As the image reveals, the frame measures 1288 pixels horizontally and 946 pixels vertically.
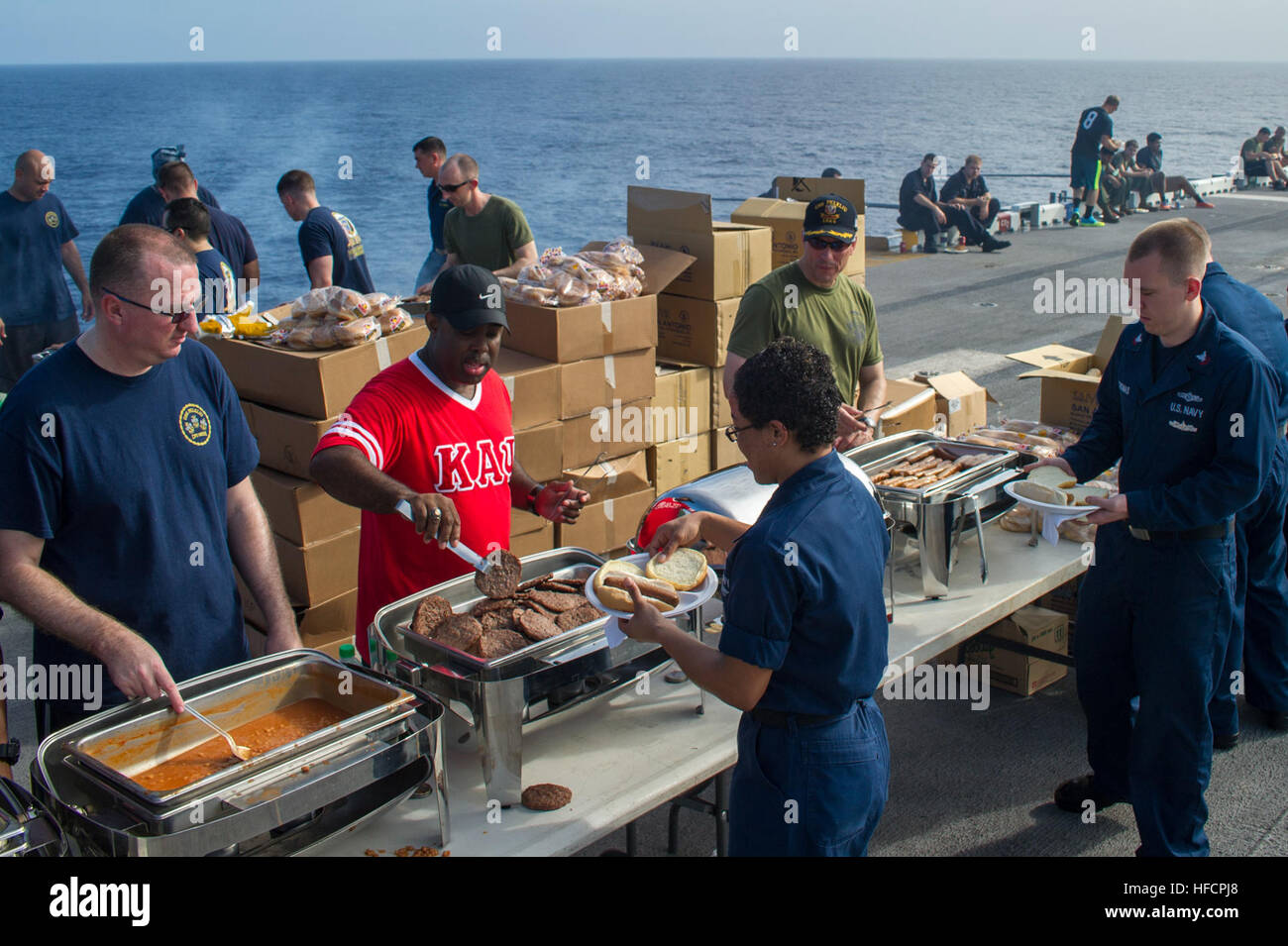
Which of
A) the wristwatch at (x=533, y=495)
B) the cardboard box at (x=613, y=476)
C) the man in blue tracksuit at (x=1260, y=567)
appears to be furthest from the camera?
the cardboard box at (x=613, y=476)

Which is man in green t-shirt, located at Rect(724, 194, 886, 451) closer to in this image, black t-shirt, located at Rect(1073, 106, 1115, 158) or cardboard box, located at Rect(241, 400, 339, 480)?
cardboard box, located at Rect(241, 400, 339, 480)

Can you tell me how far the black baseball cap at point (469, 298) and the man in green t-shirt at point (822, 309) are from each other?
1388 millimetres

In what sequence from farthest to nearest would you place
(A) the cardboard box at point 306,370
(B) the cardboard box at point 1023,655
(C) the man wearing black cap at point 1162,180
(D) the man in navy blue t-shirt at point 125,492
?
(C) the man wearing black cap at point 1162,180 → (B) the cardboard box at point 1023,655 → (A) the cardboard box at point 306,370 → (D) the man in navy blue t-shirt at point 125,492

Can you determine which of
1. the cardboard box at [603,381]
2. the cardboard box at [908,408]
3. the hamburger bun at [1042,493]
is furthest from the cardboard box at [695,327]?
the hamburger bun at [1042,493]

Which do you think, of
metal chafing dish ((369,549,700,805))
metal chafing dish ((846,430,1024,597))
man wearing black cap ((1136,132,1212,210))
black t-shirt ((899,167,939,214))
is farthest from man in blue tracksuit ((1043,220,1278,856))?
man wearing black cap ((1136,132,1212,210))

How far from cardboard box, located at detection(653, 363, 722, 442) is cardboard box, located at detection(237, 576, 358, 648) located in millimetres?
2031

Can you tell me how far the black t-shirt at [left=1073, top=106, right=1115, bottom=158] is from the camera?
59.2 feet

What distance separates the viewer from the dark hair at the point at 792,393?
215 cm

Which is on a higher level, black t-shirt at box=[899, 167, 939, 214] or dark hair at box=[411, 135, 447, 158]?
black t-shirt at box=[899, 167, 939, 214]

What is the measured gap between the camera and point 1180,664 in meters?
3.28

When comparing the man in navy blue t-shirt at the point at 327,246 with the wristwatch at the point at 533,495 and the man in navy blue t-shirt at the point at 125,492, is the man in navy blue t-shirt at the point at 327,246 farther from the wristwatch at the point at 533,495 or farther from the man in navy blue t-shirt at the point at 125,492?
the man in navy blue t-shirt at the point at 125,492
